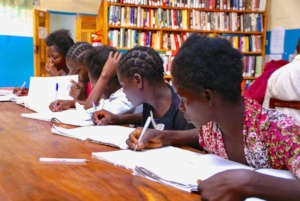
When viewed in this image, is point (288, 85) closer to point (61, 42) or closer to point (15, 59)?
point (61, 42)

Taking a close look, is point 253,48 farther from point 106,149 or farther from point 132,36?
point 106,149

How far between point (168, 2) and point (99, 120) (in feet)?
11.3

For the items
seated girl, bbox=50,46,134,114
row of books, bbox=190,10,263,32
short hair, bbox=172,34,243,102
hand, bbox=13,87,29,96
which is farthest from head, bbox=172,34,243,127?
row of books, bbox=190,10,263,32

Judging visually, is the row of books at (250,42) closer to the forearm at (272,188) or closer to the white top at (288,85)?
the white top at (288,85)

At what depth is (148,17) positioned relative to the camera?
4461 millimetres

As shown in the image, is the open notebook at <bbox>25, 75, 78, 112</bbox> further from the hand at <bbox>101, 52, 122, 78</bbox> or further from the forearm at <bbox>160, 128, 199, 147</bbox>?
the forearm at <bbox>160, 128, 199, 147</bbox>

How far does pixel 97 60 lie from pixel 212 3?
3097 mm

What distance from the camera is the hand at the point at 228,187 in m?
0.58

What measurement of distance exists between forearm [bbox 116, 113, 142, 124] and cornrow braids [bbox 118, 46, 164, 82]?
0.77 ft

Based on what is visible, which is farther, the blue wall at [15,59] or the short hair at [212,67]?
the blue wall at [15,59]

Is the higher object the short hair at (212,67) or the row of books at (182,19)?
the row of books at (182,19)

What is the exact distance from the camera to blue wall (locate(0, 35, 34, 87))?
A: 18.9 ft

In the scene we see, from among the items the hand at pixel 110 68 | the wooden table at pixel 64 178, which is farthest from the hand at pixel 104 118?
the hand at pixel 110 68

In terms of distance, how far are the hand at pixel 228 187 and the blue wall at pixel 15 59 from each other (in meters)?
5.84
